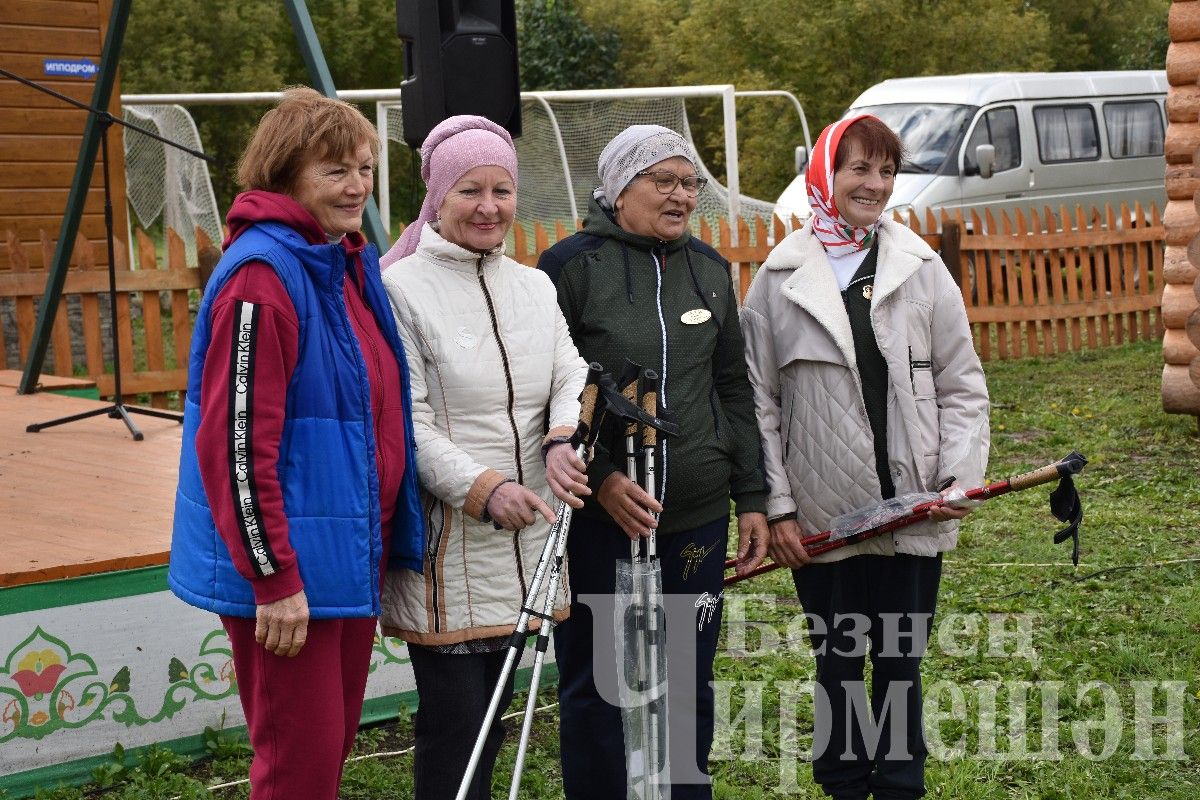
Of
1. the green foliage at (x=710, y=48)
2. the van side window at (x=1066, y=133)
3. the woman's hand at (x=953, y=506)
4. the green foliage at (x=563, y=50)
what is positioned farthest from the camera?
the green foliage at (x=563, y=50)

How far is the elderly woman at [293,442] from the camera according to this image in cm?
274

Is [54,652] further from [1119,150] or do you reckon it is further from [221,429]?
[1119,150]

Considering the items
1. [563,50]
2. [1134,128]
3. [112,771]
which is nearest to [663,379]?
[112,771]

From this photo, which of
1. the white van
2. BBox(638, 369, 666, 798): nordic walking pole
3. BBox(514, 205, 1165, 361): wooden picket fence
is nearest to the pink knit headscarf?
BBox(638, 369, 666, 798): nordic walking pole

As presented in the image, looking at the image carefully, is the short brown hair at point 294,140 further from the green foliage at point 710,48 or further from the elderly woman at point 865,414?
the green foliage at point 710,48

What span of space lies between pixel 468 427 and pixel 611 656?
2.66 ft

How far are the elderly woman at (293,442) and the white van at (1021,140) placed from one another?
12.8 meters

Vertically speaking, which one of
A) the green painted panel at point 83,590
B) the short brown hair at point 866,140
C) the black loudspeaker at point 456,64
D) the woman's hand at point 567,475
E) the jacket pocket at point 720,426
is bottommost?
the green painted panel at point 83,590

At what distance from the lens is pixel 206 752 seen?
4672 mm

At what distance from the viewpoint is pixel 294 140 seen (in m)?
2.92

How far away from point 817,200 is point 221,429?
1.75 metres

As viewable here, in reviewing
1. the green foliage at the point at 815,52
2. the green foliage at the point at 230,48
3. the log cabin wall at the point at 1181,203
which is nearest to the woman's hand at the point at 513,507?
the log cabin wall at the point at 1181,203

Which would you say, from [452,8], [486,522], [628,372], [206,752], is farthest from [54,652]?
[452,8]

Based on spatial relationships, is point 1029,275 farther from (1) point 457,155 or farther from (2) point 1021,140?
(1) point 457,155
